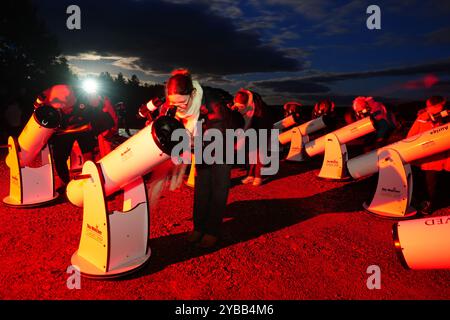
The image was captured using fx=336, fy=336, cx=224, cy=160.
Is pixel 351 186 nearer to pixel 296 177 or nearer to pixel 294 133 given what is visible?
pixel 296 177

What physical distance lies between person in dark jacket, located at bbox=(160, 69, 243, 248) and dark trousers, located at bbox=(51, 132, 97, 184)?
3.21 m

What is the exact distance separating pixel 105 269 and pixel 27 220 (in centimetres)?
254

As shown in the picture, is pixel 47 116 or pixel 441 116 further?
pixel 441 116

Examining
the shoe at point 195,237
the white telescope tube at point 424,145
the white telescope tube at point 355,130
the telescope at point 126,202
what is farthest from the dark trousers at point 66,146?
the white telescope tube at point 355,130

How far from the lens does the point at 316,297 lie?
3.40m

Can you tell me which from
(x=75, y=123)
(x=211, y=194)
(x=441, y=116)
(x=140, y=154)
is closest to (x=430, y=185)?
(x=441, y=116)

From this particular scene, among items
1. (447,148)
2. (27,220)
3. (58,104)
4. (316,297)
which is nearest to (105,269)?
(316,297)

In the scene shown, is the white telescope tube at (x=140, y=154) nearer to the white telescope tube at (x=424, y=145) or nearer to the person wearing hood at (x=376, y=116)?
the white telescope tube at (x=424, y=145)

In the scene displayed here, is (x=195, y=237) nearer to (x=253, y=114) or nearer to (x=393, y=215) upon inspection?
(x=393, y=215)

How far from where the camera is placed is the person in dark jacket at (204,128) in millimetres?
3688

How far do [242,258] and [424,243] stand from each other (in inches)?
80.6

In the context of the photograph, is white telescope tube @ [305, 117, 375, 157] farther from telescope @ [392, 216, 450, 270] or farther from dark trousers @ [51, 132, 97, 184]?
dark trousers @ [51, 132, 97, 184]

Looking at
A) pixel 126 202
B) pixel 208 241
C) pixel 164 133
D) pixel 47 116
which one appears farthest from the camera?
pixel 47 116

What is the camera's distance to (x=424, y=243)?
9.63 ft
